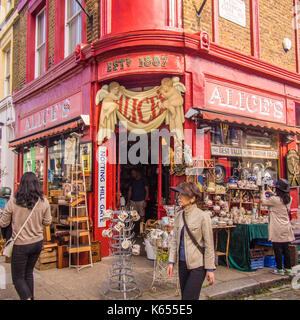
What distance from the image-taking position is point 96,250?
22.2ft

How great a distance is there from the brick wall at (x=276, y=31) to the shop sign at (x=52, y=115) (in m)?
5.77

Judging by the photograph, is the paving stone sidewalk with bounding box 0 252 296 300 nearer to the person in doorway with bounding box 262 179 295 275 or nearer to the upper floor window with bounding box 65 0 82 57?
the person in doorway with bounding box 262 179 295 275

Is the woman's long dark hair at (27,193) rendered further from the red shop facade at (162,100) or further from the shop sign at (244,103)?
the shop sign at (244,103)

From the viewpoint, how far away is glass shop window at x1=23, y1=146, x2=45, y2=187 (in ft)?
35.5

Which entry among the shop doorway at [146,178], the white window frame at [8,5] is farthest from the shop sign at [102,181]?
the white window frame at [8,5]

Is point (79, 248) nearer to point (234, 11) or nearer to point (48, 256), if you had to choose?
point (48, 256)

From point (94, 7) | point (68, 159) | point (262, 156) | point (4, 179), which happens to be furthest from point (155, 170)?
point (4, 179)

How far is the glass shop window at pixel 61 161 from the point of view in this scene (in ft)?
28.3

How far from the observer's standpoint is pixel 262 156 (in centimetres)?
905

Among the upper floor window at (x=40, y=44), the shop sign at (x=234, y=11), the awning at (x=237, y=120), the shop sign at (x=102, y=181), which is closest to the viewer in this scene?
the awning at (x=237, y=120)

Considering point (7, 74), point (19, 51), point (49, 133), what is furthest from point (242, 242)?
point (7, 74)

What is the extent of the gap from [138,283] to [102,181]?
9.25 ft

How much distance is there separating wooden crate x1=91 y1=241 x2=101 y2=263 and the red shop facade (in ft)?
1.40

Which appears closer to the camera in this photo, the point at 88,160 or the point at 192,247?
the point at 192,247
